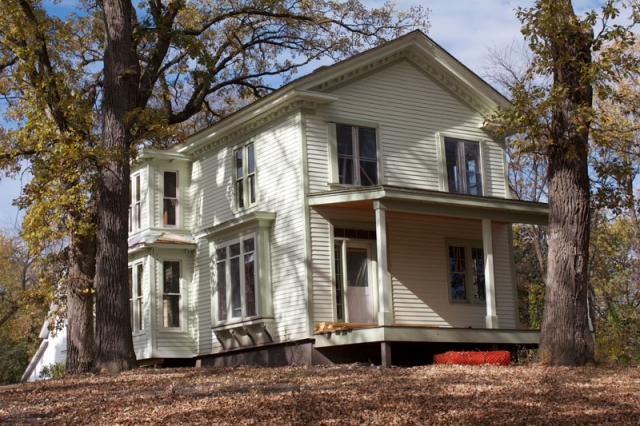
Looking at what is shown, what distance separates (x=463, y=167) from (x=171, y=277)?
8961 mm

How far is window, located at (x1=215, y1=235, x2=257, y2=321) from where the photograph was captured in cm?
2062

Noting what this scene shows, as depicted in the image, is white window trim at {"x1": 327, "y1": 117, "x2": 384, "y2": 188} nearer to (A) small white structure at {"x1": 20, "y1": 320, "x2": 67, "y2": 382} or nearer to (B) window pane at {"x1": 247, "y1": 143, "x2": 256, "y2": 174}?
(B) window pane at {"x1": 247, "y1": 143, "x2": 256, "y2": 174}

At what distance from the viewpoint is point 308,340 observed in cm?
1869

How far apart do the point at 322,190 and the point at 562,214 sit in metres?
5.88

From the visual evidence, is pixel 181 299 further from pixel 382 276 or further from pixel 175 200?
pixel 382 276

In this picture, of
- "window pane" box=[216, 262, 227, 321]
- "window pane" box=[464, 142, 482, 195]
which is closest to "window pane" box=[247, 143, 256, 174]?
"window pane" box=[216, 262, 227, 321]

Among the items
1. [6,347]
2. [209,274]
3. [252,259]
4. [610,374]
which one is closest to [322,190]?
[252,259]

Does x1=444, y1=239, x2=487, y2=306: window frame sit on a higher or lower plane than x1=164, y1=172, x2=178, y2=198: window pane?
lower

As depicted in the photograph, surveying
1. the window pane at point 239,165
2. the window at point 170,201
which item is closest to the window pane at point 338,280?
the window pane at point 239,165

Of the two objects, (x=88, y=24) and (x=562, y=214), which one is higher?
(x=88, y=24)

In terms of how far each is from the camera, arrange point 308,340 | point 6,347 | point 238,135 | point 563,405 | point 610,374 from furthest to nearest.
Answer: point 6,347, point 238,135, point 308,340, point 610,374, point 563,405

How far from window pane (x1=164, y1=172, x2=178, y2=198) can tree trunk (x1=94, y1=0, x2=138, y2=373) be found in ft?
19.1

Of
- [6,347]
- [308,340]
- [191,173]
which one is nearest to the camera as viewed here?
[308,340]

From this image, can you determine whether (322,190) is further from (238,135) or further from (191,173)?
(191,173)
